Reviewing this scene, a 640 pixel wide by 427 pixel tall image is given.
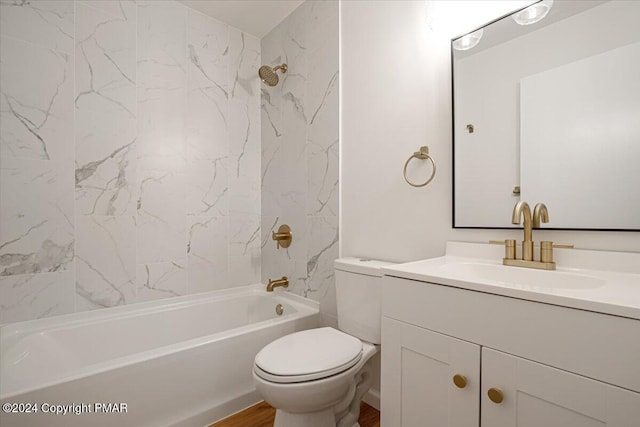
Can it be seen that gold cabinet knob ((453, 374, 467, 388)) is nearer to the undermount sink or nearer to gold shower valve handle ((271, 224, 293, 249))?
the undermount sink

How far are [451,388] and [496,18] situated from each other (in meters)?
1.39

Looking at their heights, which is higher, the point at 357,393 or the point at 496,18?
the point at 496,18

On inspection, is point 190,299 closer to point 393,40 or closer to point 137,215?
point 137,215

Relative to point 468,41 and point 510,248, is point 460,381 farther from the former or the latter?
point 468,41

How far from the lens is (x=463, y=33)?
1313 mm

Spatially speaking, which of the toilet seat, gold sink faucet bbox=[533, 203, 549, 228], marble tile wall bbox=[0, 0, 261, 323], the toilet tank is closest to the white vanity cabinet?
the toilet seat

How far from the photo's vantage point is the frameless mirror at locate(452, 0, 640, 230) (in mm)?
942

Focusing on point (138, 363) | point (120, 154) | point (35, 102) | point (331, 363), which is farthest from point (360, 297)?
point (35, 102)

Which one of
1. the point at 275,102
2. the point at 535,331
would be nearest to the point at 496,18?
the point at 535,331

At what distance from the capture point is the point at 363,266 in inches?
57.3

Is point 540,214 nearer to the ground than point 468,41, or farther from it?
nearer to the ground

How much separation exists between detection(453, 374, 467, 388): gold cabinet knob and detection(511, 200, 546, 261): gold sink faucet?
495mm

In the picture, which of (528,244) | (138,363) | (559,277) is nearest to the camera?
(559,277)

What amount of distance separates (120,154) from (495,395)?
216 centimetres
